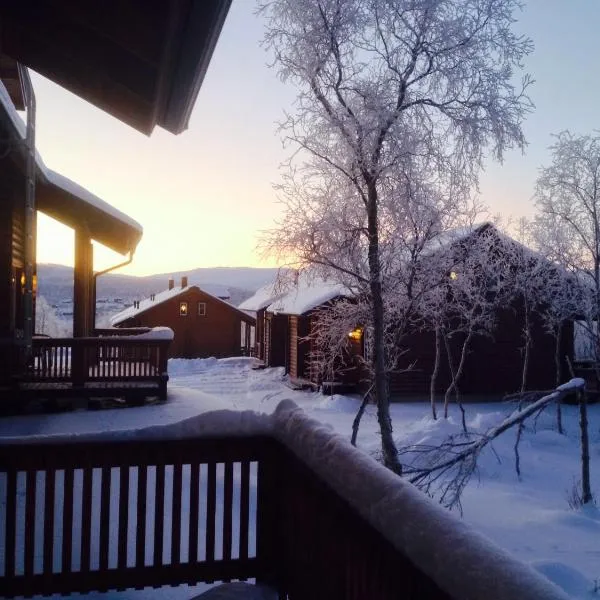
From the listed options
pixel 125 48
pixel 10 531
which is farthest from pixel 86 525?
pixel 125 48

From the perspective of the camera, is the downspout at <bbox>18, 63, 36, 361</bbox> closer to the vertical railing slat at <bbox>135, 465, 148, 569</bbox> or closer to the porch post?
the porch post

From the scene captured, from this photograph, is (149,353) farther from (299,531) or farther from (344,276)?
(299,531)

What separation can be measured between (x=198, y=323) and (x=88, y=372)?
27.3 metres

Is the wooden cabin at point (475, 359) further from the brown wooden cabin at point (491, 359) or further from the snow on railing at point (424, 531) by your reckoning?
the snow on railing at point (424, 531)

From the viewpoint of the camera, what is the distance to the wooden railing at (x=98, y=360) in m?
11.1

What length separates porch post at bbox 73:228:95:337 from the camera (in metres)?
13.3

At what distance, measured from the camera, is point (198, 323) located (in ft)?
127

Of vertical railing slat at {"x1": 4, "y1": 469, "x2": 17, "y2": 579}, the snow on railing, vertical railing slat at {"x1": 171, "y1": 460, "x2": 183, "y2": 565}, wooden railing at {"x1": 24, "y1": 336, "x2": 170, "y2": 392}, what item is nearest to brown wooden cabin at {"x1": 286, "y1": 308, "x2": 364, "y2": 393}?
wooden railing at {"x1": 24, "y1": 336, "x2": 170, "y2": 392}

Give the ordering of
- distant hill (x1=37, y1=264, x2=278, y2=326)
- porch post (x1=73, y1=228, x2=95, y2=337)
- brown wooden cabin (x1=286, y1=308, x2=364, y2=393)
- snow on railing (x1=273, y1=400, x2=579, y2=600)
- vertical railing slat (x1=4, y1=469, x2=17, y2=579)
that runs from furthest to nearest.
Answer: distant hill (x1=37, y1=264, x2=278, y2=326) → brown wooden cabin (x1=286, y1=308, x2=364, y2=393) → porch post (x1=73, y1=228, x2=95, y2=337) → vertical railing slat (x1=4, y1=469, x2=17, y2=579) → snow on railing (x1=273, y1=400, x2=579, y2=600)

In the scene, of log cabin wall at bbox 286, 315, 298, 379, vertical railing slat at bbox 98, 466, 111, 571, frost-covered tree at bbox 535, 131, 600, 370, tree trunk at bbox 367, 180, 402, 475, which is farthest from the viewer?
log cabin wall at bbox 286, 315, 298, 379

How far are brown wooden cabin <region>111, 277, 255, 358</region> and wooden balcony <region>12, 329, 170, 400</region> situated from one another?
25992mm

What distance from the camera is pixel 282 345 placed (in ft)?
100

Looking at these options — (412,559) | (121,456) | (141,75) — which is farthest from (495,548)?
(141,75)

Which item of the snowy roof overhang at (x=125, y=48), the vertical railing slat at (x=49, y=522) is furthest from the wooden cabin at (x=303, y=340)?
the vertical railing slat at (x=49, y=522)
